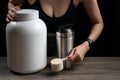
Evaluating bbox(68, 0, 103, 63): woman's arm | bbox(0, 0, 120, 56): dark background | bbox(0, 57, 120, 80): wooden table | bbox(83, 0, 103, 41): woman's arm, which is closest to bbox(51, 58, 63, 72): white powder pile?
bbox(0, 57, 120, 80): wooden table

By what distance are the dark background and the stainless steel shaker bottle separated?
21.0 inches

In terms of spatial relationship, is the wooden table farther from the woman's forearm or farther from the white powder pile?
the woman's forearm

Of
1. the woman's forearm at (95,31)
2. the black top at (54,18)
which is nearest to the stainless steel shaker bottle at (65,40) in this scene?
the woman's forearm at (95,31)

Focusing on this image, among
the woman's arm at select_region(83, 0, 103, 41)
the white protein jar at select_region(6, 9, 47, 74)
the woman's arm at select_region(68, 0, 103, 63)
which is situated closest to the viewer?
the white protein jar at select_region(6, 9, 47, 74)

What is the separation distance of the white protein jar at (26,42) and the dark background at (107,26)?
616 millimetres

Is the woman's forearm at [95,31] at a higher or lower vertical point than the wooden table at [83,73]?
higher

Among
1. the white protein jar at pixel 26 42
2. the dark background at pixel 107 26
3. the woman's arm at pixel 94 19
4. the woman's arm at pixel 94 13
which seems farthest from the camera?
the dark background at pixel 107 26

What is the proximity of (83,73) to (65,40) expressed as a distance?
148 mm

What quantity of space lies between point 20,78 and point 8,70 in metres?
0.09

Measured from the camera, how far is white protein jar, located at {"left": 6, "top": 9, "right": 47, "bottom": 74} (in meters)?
0.83

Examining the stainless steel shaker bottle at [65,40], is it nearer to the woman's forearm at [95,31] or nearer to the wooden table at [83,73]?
the wooden table at [83,73]

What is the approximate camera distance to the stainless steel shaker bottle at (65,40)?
35.6 inches

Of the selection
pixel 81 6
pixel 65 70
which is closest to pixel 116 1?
pixel 81 6

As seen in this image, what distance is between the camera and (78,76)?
0.88 metres
